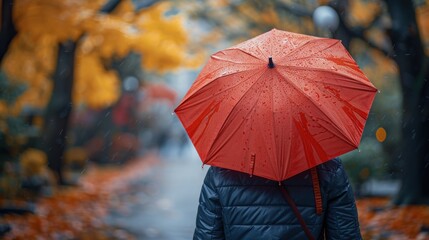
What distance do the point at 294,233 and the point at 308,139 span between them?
543 mm

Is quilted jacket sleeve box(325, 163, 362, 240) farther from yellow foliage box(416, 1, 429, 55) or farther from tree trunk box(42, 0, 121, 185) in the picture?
tree trunk box(42, 0, 121, 185)

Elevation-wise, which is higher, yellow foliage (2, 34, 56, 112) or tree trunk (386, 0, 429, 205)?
yellow foliage (2, 34, 56, 112)

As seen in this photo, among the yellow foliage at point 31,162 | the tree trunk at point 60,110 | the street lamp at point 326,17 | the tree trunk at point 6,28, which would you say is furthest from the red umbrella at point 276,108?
the tree trunk at point 60,110

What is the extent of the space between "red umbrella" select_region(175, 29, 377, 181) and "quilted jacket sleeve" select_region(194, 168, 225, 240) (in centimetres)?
16

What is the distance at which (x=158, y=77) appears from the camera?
130 ft

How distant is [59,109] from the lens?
17.7 metres

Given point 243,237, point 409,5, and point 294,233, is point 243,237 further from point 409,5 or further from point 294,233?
point 409,5

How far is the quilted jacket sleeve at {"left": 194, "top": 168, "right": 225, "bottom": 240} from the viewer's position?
10.8 ft

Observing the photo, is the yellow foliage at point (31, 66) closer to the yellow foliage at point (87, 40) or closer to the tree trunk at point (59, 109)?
the yellow foliage at point (87, 40)

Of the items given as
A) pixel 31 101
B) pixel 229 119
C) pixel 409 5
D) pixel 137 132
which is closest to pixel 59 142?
pixel 31 101

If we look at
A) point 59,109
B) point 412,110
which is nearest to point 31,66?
point 59,109

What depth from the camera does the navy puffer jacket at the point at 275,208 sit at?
125 inches

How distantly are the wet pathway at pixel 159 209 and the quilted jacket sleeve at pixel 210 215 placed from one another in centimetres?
689

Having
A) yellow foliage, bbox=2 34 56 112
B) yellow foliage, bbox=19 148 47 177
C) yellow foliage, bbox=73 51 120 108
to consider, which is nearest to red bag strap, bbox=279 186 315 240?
yellow foliage, bbox=2 34 56 112
